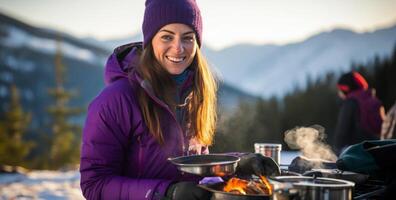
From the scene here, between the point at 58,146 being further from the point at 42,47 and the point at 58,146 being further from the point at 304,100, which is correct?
the point at 42,47

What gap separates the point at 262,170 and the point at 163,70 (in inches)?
31.7

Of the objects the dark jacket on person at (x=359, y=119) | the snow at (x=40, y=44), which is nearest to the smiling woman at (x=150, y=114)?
the dark jacket on person at (x=359, y=119)

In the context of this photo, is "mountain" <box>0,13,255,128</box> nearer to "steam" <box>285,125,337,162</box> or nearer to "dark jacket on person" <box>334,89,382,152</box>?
"dark jacket on person" <box>334,89,382,152</box>

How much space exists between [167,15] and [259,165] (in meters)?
0.98

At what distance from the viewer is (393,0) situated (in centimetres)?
3534

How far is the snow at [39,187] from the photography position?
757 cm

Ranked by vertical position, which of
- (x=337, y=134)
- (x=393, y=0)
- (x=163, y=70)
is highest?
(x=393, y=0)

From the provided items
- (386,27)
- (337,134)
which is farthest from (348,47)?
(337,134)

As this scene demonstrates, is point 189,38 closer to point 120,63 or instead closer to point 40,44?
point 120,63

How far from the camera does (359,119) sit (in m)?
6.84

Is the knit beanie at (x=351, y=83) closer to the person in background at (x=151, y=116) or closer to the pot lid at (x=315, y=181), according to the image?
the person in background at (x=151, y=116)

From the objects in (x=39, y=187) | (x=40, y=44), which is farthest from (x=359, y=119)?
(x=40, y=44)

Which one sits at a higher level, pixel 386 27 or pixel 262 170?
pixel 386 27

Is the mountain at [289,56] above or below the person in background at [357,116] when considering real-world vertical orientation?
above
